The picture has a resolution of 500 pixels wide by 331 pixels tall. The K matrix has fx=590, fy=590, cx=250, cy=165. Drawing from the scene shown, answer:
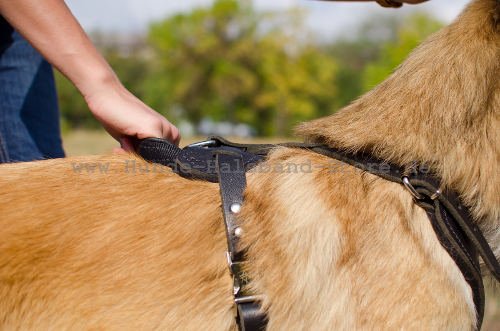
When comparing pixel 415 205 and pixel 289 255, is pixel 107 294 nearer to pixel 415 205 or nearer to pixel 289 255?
pixel 289 255

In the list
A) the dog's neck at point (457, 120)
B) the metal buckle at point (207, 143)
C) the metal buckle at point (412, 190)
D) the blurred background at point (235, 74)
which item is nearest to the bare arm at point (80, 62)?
the metal buckle at point (207, 143)

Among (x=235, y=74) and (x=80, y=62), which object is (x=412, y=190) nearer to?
(x=80, y=62)

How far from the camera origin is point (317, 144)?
225 cm

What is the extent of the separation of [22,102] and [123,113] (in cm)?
90

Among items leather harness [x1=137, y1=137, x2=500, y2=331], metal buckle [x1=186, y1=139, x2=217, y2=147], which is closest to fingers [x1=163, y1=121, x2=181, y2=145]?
metal buckle [x1=186, y1=139, x2=217, y2=147]

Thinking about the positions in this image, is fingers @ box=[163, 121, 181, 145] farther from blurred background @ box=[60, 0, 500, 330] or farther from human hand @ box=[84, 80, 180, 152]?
blurred background @ box=[60, 0, 500, 330]

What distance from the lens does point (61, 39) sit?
7.84ft

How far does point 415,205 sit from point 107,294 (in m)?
1.06

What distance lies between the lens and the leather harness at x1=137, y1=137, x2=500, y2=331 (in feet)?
6.17

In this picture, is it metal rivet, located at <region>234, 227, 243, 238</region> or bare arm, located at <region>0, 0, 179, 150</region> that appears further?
bare arm, located at <region>0, 0, 179, 150</region>

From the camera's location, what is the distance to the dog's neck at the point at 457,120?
6.64 ft

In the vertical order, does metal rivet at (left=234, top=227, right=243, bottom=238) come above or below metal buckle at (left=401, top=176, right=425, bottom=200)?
below

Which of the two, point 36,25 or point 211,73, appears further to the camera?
point 211,73

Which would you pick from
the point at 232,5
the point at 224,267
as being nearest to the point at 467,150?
the point at 224,267
